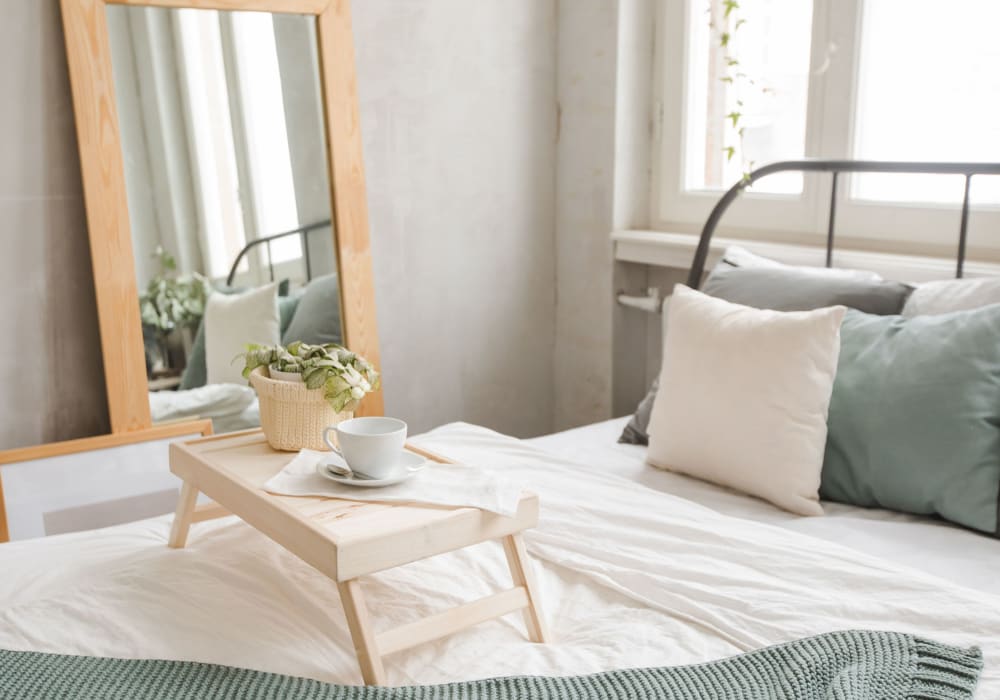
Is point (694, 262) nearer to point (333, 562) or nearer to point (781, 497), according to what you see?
point (781, 497)

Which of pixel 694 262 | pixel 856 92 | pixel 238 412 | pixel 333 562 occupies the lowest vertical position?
pixel 238 412

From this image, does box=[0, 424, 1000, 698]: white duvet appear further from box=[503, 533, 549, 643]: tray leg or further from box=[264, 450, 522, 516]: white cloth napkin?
box=[264, 450, 522, 516]: white cloth napkin

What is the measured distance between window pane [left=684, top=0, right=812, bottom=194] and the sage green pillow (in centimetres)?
85

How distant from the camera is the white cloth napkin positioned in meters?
1.24

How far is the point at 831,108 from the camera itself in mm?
2273

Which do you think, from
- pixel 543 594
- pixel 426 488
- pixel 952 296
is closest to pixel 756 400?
pixel 952 296

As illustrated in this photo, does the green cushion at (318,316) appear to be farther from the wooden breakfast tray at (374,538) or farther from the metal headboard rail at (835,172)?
the wooden breakfast tray at (374,538)

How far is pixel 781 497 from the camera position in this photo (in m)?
1.65

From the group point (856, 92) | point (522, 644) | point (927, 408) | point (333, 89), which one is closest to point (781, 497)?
point (927, 408)

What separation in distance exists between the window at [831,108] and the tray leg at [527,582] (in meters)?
1.36

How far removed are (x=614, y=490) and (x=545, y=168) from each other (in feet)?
4.99

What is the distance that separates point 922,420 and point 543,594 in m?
0.71

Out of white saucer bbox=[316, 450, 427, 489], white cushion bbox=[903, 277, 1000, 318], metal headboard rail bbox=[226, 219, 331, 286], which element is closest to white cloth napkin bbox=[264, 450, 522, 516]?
white saucer bbox=[316, 450, 427, 489]

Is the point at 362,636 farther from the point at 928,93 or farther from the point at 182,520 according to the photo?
the point at 928,93
